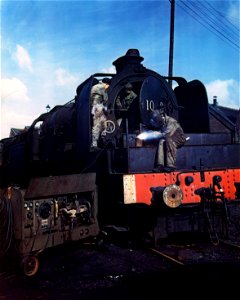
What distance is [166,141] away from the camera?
18.2ft

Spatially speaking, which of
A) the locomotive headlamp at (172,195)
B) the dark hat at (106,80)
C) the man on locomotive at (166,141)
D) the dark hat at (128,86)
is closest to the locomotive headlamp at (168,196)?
the locomotive headlamp at (172,195)

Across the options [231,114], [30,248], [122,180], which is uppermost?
[231,114]

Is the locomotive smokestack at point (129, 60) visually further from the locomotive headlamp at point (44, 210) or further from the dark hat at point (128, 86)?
the locomotive headlamp at point (44, 210)

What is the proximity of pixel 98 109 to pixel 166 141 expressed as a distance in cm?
139

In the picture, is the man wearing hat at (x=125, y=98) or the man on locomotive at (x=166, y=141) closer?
the man on locomotive at (x=166, y=141)

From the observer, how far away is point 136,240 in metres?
6.16

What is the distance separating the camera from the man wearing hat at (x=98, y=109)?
5941 mm

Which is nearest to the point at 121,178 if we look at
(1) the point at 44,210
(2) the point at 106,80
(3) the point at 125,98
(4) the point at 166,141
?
(4) the point at 166,141

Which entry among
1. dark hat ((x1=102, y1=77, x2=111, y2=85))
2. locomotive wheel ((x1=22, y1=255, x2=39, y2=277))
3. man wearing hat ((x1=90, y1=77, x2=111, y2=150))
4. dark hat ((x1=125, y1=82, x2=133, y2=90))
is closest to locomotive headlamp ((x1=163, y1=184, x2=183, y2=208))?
man wearing hat ((x1=90, y1=77, x2=111, y2=150))

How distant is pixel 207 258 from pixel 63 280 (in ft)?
6.98

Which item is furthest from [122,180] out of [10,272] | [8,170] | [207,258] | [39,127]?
[8,170]

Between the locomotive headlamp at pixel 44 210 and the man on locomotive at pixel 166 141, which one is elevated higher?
the man on locomotive at pixel 166 141

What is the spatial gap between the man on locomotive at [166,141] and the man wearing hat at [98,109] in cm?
92

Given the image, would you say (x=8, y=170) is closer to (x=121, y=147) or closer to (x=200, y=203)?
(x=121, y=147)
